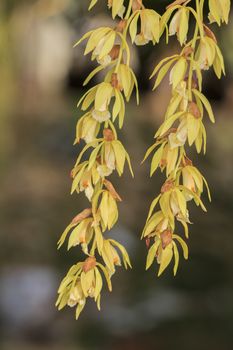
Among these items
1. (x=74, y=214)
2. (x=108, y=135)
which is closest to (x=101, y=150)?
(x=108, y=135)

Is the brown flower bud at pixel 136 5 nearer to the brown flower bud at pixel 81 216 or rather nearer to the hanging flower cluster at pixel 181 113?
the hanging flower cluster at pixel 181 113

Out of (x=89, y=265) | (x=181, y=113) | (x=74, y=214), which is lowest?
(x=74, y=214)

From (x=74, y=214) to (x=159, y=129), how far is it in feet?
14.8

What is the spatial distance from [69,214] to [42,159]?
1369 mm

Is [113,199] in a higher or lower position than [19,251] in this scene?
higher

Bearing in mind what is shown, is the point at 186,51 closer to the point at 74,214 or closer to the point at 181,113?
the point at 181,113

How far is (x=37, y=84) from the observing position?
768 cm

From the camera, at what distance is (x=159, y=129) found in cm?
60

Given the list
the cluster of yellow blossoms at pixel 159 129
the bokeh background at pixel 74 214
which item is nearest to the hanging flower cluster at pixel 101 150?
the cluster of yellow blossoms at pixel 159 129

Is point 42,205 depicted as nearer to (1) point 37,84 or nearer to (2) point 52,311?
(2) point 52,311

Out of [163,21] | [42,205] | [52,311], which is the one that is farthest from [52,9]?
[42,205]

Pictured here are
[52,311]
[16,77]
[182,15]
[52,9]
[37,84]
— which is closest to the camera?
[182,15]

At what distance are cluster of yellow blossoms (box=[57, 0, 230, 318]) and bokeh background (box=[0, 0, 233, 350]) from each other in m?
0.64

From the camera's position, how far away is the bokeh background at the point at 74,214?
2.86 meters
